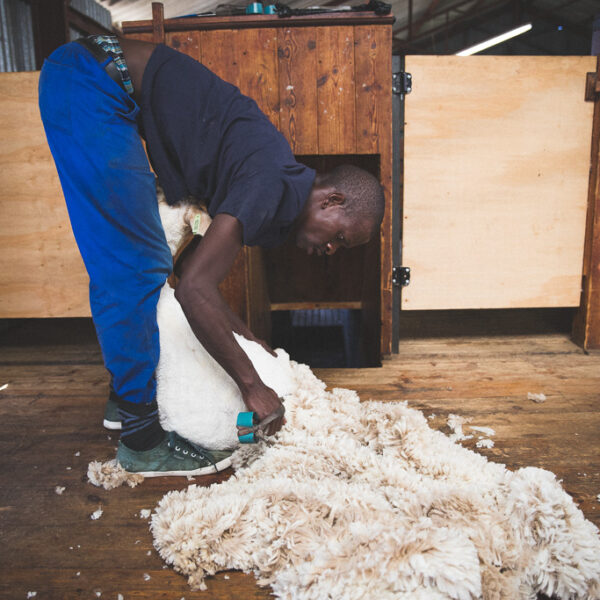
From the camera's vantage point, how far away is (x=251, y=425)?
50.8 inches

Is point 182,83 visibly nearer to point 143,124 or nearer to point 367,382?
point 143,124

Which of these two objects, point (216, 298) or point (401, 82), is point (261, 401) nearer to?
point (216, 298)

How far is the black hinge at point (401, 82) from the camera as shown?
217 cm

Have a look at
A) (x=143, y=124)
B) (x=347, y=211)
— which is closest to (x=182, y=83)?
(x=143, y=124)

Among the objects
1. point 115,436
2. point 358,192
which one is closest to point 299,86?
point 358,192

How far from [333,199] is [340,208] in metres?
0.03

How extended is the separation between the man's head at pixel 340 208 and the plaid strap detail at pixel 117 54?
0.57 metres

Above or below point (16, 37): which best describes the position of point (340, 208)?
below

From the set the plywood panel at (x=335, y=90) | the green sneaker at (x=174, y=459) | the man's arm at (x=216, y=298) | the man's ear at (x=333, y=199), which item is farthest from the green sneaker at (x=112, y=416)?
the plywood panel at (x=335, y=90)

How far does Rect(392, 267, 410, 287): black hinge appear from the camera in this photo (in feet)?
7.74

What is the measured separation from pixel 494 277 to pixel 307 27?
4.77 ft

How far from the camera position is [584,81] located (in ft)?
7.28

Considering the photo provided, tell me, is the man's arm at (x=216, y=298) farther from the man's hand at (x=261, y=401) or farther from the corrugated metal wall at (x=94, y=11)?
the corrugated metal wall at (x=94, y=11)

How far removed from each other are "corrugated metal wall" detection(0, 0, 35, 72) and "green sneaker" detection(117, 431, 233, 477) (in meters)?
4.05
